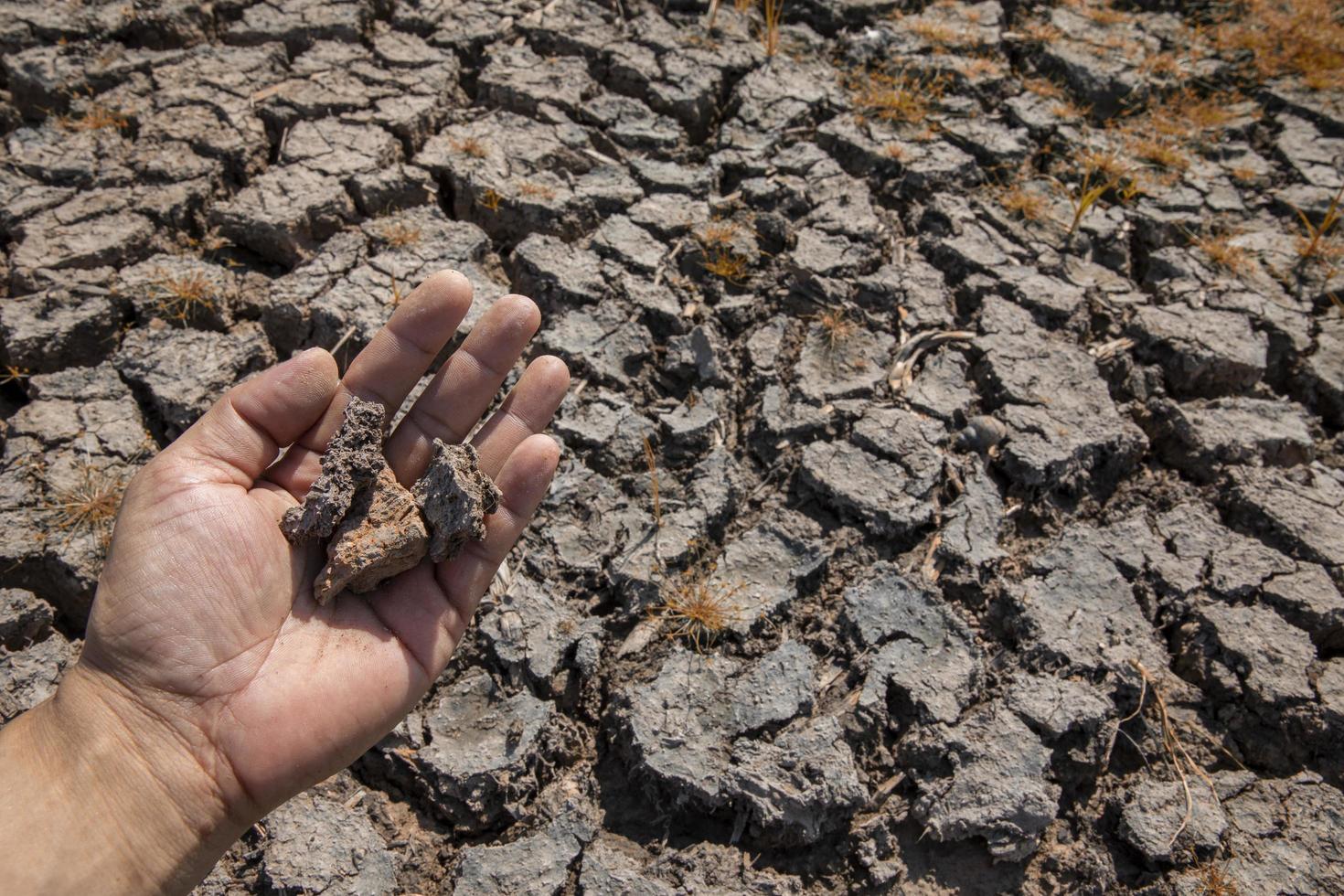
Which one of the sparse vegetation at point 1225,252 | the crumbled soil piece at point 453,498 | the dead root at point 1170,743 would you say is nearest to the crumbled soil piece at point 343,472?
the crumbled soil piece at point 453,498

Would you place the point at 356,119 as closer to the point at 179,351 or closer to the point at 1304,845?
the point at 179,351

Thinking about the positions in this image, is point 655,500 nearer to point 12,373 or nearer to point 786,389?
Answer: point 786,389

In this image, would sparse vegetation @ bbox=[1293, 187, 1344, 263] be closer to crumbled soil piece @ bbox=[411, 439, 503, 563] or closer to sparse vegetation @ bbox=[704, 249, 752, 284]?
sparse vegetation @ bbox=[704, 249, 752, 284]

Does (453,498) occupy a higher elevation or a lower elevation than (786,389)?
higher

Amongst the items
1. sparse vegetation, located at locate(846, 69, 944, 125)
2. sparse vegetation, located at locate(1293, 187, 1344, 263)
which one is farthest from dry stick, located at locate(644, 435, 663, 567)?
sparse vegetation, located at locate(1293, 187, 1344, 263)

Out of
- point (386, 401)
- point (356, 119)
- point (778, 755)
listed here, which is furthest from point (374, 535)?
point (356, 119)

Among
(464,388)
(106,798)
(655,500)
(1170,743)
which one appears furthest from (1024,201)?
(106,798)

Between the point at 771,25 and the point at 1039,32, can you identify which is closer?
the point at 771,25
